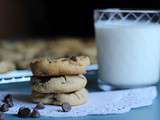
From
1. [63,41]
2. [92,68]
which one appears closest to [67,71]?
[92,68]

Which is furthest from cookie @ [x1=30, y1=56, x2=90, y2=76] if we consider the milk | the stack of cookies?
the milk

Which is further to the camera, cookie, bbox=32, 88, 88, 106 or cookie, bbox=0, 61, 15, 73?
cookie, bbox=0, 61, 15, 73

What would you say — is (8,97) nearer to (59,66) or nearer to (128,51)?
(59,66)

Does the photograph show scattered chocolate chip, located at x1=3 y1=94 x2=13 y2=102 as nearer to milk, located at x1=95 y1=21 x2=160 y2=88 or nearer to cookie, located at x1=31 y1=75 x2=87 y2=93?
cookie, located at x1=31 y1=75 x2=87 y2=93

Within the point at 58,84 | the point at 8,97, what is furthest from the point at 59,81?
the point at 8,97

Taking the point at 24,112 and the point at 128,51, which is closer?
the point at 24,112

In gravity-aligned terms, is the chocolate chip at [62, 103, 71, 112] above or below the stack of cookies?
below

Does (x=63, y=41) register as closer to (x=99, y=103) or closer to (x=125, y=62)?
(x=125, y=62)
